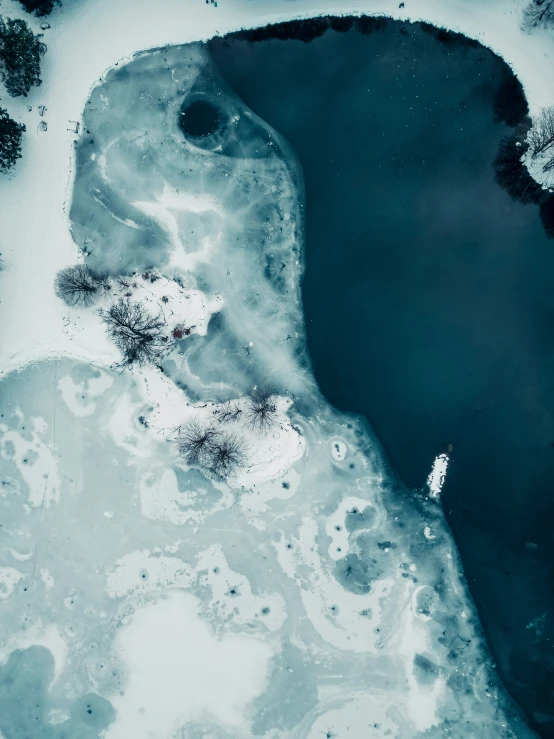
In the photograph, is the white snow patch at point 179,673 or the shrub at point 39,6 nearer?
the shrub at point 39,6

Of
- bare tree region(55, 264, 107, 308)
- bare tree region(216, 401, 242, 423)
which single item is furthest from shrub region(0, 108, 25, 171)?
bare tree region(216, 401, 242, 423)

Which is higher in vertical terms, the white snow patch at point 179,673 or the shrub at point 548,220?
the shrub at point 548,220

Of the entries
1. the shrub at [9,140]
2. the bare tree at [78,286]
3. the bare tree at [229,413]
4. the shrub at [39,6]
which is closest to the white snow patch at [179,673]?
the bare tree at [229,413]

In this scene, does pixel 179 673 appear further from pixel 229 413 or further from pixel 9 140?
pixel 9 140

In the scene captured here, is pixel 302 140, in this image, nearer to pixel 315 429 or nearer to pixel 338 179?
pixel 338 179

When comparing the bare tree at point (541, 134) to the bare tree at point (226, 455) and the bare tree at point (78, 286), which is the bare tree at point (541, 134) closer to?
the bare tree at point (226, 455)

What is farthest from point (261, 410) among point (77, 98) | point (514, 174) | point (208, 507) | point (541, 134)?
point (541, 134)

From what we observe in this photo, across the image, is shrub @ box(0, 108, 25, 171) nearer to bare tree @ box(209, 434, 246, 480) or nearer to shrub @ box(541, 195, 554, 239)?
bare tree @ box(209, 434, 246, 480)

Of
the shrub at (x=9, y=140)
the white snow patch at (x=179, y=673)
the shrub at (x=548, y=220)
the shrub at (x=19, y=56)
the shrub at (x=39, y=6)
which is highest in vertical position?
the shrub at (x=548, y=220)
